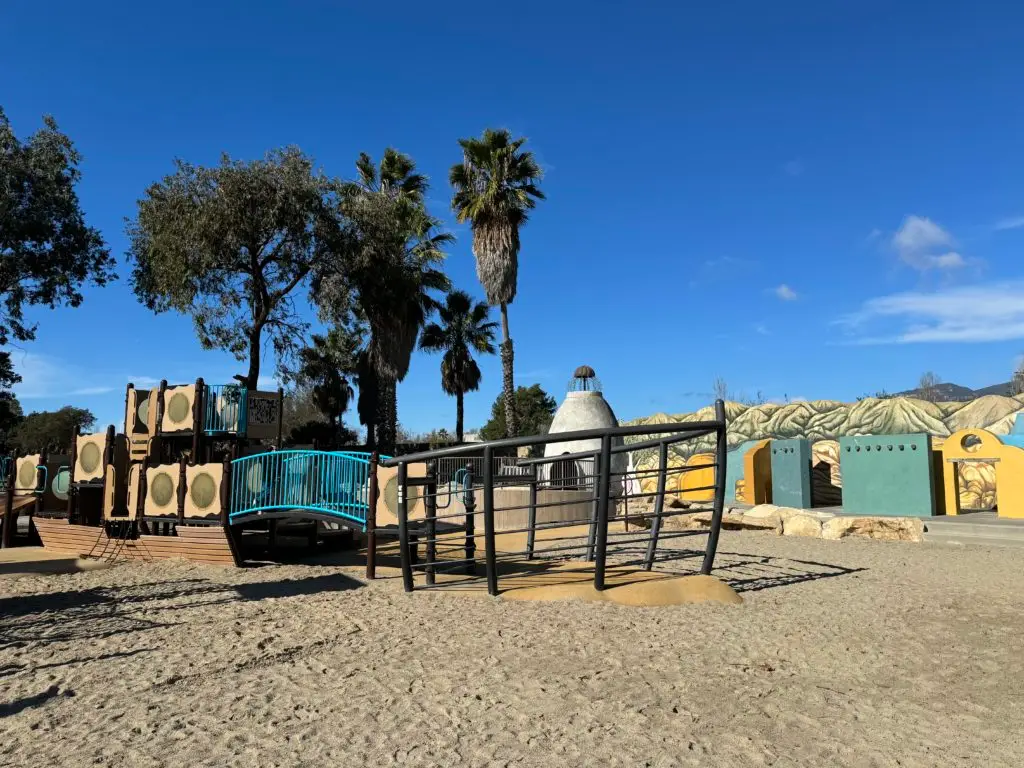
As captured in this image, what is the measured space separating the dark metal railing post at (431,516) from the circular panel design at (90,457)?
771 cm

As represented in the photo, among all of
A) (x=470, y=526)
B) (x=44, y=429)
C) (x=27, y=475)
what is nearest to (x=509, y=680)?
(x=470, y=526)

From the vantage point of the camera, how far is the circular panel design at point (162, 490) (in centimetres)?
1181

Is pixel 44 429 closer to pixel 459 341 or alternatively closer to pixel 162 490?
pixel 459 341

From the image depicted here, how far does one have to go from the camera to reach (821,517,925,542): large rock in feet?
47.1

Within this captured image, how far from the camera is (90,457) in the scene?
43.3 feet

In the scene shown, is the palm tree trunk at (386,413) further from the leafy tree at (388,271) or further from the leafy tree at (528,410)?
the leafy tree at (528,410)

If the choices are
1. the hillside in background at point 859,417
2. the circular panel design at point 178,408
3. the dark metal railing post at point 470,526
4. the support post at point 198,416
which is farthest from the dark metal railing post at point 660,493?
the hillside in background at point 859,417

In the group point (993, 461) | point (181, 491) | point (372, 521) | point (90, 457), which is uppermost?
point (90, 457)

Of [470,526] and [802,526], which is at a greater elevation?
[470,526]

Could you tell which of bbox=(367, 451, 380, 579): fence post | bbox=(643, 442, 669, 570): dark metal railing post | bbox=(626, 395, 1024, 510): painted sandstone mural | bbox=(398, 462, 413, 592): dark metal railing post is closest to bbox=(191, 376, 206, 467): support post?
bbox=(367, 451, 380, 579): fence post

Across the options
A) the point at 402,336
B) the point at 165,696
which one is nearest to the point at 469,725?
the point at 165,696

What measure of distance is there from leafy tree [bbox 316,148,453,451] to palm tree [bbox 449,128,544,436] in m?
2.54

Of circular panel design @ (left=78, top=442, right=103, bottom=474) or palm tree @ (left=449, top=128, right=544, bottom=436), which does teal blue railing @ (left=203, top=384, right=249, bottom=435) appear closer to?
circular panel design @ (left=78, top=442, right=103, bottom=474)

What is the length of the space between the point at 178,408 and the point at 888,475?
17.0m
